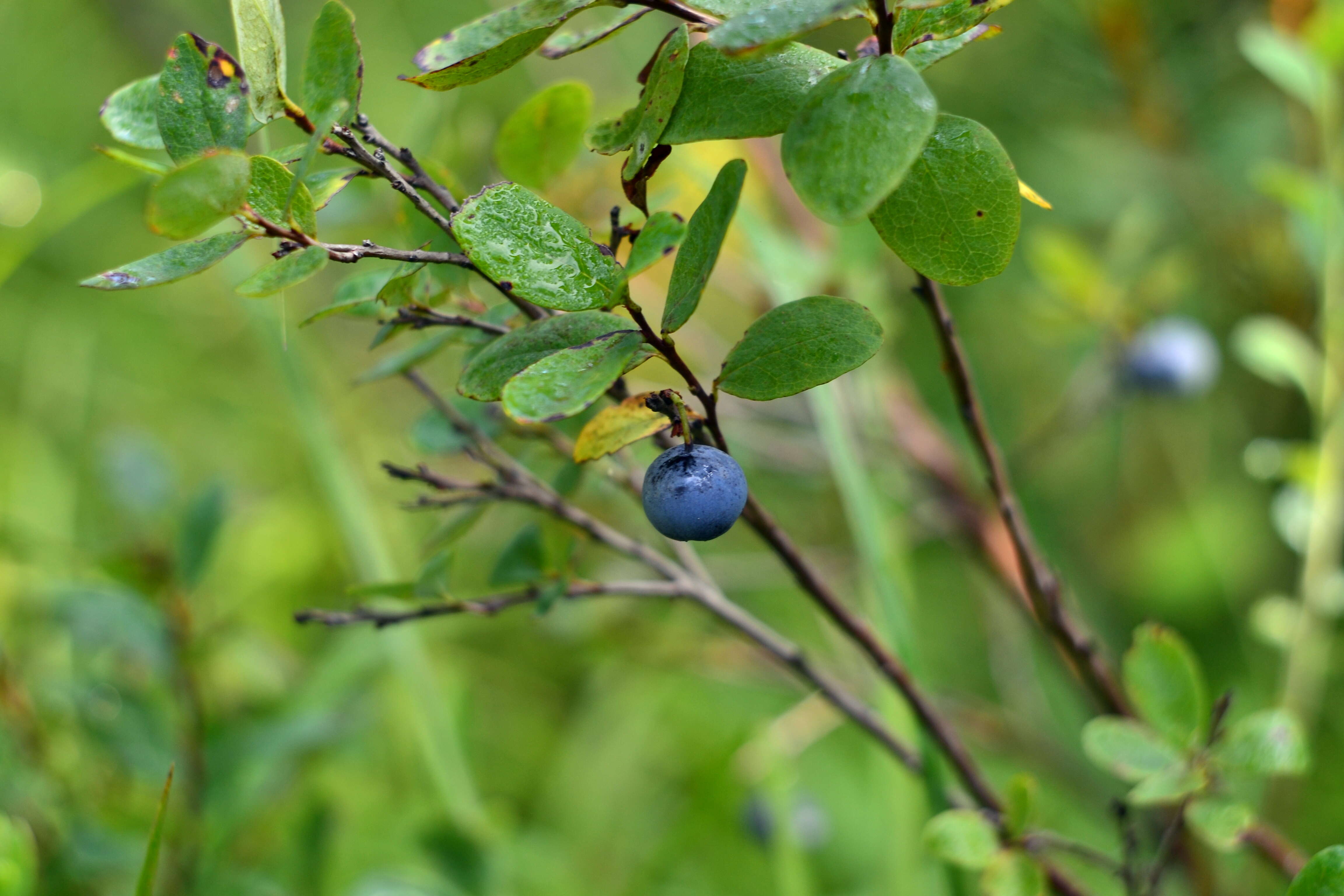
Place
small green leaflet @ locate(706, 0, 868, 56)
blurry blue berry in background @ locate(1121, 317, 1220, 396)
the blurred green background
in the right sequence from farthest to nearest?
blurry blue berry in background @ locate(1121, 317, 1220, 396)
the blurred green background
small green leaflet @ locate(706, 0, 868, 56)

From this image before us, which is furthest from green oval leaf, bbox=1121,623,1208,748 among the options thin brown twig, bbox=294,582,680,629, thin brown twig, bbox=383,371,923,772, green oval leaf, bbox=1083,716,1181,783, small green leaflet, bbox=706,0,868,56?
small green leaflet, bbox=706,0,868,56

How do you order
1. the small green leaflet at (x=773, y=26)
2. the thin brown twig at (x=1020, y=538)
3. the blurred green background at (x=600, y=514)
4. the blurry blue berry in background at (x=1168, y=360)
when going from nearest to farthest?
1. the small green leaflet at (x=773, y=26)
2. the thin brown twig at (x=1020, y=538)
3. the blurred green background at (x=600, y=514)
4. the blurry blue berry in background at (x=1168, y=360)

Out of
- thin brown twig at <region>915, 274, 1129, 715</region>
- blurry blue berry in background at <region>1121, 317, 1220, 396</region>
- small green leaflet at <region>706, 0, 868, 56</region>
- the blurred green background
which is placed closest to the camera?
small green leaflet at <region>706, 0, 868, 56</region>

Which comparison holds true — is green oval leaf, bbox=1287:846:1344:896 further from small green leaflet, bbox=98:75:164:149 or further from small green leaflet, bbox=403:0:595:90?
small green leaflet, bbox=98:75:164:149

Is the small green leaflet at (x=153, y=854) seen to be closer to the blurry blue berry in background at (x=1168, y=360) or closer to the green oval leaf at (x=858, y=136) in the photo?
the green oval leaf at (x=858, y=136)

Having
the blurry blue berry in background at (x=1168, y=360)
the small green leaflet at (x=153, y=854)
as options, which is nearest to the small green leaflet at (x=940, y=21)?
the small green leaflet at (x=153, y=854)

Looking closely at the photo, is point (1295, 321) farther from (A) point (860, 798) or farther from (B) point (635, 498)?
(B) point (635, 498)
